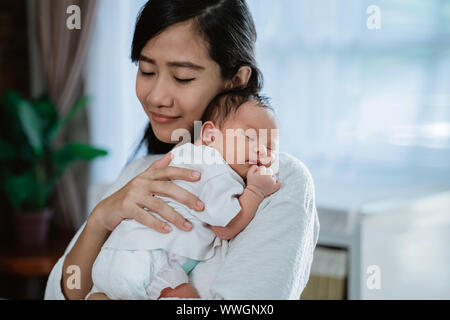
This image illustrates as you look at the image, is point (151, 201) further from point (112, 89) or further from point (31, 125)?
point (112, 89)

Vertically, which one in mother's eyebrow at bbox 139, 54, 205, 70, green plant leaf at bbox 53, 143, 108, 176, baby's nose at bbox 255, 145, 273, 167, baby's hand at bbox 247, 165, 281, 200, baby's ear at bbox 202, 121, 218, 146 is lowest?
green plant leaf at bbox 53, 143, 108, 176

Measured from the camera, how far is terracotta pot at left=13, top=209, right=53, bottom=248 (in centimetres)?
279

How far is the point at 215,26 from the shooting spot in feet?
3.30

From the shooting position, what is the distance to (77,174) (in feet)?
10.3

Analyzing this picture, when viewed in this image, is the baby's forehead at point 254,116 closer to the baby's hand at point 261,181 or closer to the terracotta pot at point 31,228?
the baby's hand at point 261,181

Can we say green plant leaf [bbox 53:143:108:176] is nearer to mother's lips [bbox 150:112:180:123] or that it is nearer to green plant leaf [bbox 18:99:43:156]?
green plant leaf [bbox 18:99:43:156]

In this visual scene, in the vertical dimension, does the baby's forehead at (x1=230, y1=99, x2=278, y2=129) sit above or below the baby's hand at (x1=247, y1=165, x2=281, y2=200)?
above

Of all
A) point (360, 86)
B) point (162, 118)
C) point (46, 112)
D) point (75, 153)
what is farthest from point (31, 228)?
point (162, 118)

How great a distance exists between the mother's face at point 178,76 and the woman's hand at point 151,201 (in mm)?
105

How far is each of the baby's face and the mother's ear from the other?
0.37ft

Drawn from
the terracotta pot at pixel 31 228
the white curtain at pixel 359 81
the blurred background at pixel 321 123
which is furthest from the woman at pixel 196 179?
the terracotta pot at pixel 31 228

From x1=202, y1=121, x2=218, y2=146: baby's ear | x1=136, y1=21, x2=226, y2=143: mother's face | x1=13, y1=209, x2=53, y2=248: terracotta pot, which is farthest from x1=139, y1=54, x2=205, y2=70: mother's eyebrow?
x1=13, y1=209, x2=53, y2=248: terracotta pot
